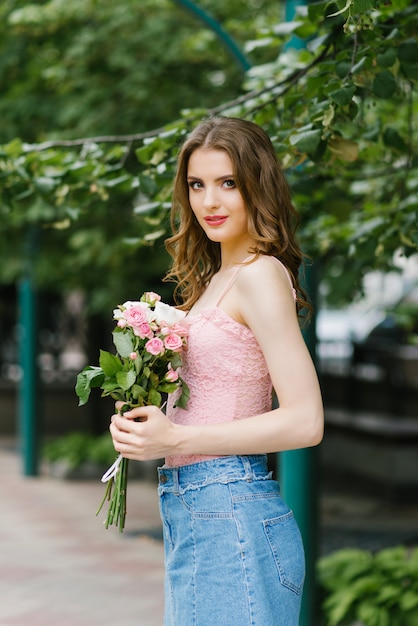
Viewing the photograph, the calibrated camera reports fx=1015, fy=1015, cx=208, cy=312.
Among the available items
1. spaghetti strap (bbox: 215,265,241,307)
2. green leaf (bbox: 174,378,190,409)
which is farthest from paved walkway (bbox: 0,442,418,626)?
spaghetti strap (bbox: 215,265,241,307)

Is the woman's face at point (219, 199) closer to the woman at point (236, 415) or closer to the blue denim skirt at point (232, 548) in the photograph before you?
the woman at point (236, 415)

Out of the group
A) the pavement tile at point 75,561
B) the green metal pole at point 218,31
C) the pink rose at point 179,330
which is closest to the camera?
the pink rose at point 179,330

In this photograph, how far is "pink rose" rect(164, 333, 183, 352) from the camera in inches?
88.5

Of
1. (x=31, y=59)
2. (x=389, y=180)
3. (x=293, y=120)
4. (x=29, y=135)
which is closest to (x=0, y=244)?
(x=29, y=135)

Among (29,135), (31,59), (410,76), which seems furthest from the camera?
(29,135)

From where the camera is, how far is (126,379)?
225cm

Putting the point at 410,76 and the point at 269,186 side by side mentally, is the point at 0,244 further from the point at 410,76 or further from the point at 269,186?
the point at 269,186

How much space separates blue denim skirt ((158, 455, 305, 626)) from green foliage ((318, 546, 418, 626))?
2904 millimetres

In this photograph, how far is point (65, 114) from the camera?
27.8ft

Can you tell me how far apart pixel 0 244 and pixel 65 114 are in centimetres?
311

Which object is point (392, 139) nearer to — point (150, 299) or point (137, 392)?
point (150, 299)

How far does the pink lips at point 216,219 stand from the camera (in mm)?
2434

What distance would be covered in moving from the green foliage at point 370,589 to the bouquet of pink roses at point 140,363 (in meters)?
3.10

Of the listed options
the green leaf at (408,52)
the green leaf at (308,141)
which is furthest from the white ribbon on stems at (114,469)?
the green leaf at (408,52)
